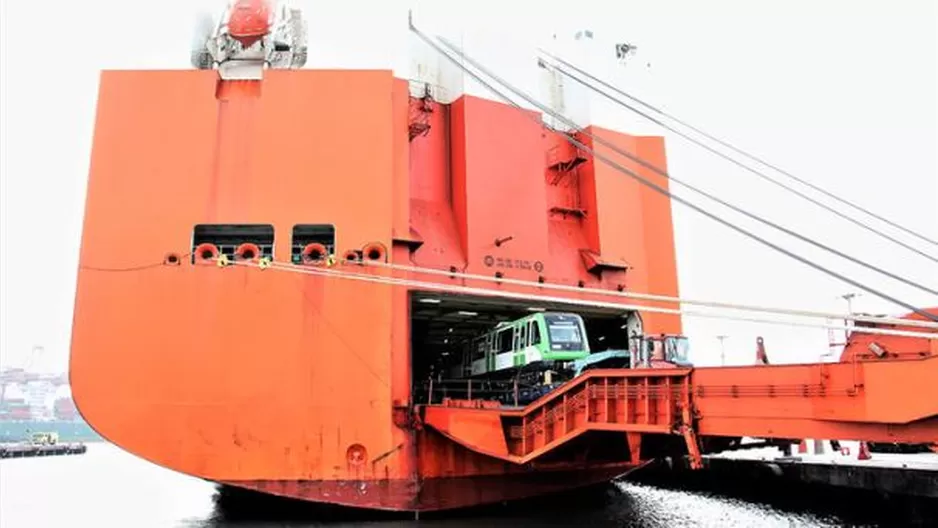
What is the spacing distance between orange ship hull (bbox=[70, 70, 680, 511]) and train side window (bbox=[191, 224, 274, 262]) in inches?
2.9

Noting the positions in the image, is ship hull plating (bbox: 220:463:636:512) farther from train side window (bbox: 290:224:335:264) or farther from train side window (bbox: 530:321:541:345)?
train side window (bbox: 290:224:335:264)

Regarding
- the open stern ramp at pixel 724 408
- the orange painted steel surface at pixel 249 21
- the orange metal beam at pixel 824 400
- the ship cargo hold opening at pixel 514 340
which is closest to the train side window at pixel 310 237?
A: the ship cargo hold opening at pixel 514 340

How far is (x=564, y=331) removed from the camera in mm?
16516

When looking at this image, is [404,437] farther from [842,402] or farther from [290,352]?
[842,402]

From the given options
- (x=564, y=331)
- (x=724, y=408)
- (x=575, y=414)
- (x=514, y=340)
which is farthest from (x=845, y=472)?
(x=724, y=408)

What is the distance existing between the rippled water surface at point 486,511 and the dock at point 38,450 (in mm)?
32153

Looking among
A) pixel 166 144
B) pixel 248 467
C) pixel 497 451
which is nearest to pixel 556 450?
pixel 497 451

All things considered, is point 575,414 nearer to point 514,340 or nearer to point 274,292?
point 514,340

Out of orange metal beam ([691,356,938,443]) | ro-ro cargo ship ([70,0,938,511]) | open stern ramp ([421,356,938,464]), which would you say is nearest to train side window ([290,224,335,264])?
ro-ro cargo ship ([70,0,938,511])

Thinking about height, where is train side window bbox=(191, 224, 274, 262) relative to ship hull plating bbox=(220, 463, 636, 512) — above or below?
above

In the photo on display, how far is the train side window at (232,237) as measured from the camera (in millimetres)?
15289

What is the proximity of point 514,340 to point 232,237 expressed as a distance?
286 inches

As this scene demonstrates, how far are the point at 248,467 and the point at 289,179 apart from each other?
6.16 metres

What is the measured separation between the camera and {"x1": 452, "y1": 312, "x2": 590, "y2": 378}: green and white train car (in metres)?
16.2
